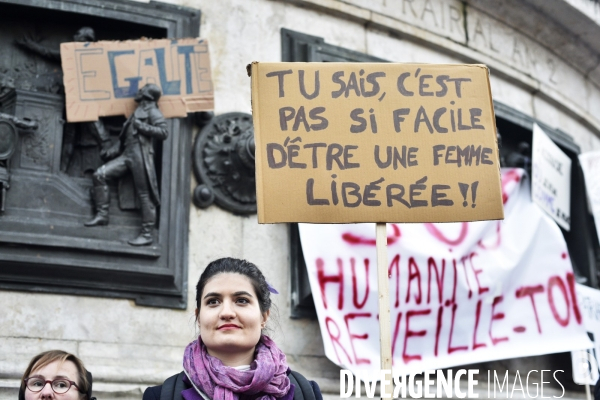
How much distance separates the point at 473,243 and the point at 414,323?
1.00m

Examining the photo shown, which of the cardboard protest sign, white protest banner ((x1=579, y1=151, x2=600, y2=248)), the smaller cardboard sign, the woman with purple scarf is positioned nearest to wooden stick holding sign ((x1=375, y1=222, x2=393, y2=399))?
the woman with purple scarf

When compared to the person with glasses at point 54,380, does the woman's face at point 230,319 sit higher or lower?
higher

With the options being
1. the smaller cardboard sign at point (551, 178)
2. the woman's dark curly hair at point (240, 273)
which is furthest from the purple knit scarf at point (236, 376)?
the smaller cardboard sign at point (551, 178)

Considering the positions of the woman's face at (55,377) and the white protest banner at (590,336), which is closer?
the woman's face at (55,377)

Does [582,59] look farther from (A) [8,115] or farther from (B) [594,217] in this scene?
(A) [8,115]

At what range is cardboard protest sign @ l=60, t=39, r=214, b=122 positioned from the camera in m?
7.14

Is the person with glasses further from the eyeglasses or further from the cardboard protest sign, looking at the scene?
the cardboard protest sign

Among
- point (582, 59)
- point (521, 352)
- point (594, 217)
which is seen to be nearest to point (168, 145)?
point (521, 352)

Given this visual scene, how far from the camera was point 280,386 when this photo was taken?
155 inches

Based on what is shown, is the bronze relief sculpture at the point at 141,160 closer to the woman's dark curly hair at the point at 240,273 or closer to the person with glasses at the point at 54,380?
the person with glasses at the point at 54,380

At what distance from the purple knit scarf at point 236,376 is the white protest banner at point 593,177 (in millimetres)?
6819

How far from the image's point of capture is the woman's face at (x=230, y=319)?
3869 mm

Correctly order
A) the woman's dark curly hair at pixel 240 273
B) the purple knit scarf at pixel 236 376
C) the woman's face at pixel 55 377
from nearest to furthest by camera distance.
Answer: the purple knit scarf at pixel 236 376 → the woman's dark curly hair at pixel 240 273 → the woman's face at pixel 55 377

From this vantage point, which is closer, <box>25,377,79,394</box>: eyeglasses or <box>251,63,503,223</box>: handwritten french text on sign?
<box>25,377,79,394</box>: eyeglasses
